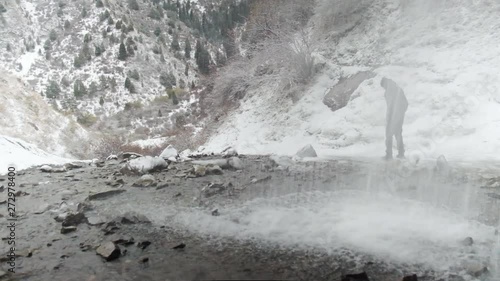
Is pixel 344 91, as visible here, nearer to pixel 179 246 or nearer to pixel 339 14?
pixel 339 14

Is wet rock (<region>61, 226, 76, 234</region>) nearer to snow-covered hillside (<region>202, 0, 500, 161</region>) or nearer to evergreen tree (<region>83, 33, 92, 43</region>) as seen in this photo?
snow-covered hillside (<region>202, 0, 500, 161</region>)

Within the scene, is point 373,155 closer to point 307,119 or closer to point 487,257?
point 307,119

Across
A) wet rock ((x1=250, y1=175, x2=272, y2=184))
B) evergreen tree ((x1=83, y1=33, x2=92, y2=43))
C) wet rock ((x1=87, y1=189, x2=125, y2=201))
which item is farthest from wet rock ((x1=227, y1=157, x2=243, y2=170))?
evergreen tree ((x1=83, y1=33, x2=92, y2=43))

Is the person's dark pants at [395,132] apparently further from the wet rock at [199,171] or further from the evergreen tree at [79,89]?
the evergreen tree at [79,89]

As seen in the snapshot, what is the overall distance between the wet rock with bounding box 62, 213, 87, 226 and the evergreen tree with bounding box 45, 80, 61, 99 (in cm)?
4296

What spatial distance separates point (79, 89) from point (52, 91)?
3052 mm

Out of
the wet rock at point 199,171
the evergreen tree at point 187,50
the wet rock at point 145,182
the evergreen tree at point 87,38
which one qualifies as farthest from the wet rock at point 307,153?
the evergreen tree at point 187,50

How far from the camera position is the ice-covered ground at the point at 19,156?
14.0m

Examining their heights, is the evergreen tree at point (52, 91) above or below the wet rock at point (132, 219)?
above

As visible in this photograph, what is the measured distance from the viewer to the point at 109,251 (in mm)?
4832

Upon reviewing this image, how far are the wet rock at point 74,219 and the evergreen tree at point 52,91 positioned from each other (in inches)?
1691

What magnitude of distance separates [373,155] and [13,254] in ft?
32.5

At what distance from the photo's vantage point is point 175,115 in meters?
38.5

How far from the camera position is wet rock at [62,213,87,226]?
20.8 ft
